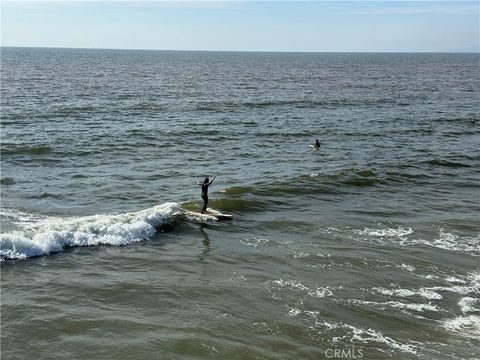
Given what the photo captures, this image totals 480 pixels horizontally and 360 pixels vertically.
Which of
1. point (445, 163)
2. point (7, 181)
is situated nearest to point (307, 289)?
point (7, 181)

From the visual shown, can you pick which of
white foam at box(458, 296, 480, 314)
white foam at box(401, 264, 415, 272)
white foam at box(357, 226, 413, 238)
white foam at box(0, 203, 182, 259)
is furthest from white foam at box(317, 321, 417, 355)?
white foam at box(0, 203, 182, 259)

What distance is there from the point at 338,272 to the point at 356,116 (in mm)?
38250

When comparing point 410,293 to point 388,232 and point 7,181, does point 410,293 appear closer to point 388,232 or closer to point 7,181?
point 388,232

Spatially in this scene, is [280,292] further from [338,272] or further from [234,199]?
[234,199]

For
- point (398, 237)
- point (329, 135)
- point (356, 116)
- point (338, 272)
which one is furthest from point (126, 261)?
point (356, 116)

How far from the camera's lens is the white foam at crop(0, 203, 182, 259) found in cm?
1789

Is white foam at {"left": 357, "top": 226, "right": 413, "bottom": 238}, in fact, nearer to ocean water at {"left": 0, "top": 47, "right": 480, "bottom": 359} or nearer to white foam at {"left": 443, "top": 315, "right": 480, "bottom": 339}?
ocean water at {"left": 0, "top": 47, "right": 480, "bottom": 359}

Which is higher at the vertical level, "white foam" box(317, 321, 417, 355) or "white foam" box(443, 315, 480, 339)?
"white foam" box(443, 315, 480, 339)

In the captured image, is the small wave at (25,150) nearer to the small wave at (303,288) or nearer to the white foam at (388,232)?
the white foam at (388,232)
